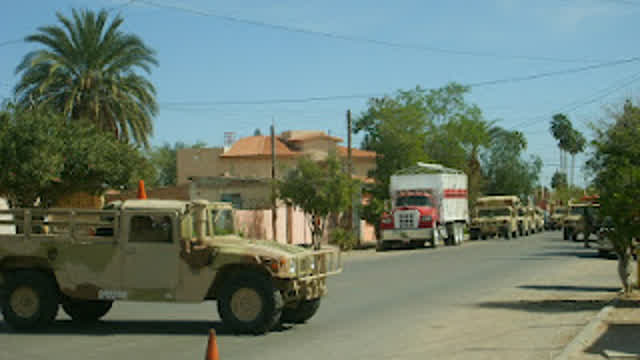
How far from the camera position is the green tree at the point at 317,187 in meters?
37.8

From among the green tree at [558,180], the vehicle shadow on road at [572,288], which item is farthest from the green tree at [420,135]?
the green tree at [558,180]

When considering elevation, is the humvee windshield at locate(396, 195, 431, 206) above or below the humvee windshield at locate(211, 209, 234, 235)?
above

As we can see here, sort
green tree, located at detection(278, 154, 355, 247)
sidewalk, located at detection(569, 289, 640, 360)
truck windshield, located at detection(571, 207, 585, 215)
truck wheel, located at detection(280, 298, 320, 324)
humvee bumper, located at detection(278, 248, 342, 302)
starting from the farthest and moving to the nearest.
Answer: truck windshield, located at detection(571, 207, 585, 215)
green tree, located at detection(278, 154, 355, 247)
truck wheel, located at detection(280, 298, 320, 324)
humvee bumper, located at detection(278, 248, 342, 302)
sidewalk, located at detection(569, 289, 640, 360)

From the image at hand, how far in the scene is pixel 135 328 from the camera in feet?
41.1

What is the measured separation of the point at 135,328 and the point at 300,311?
2595mm

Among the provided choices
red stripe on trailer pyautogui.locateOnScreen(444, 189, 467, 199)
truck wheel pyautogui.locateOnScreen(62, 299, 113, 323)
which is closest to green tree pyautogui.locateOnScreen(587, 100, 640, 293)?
truck wheel pyautogui.locateOnScreen(62, 299, 113, 323)

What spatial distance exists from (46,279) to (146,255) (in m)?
1.72

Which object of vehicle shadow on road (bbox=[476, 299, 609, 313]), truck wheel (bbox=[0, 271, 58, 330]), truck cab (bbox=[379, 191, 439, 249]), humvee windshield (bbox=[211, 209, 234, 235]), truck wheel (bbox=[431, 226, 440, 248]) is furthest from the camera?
truck wheel (bbox=[431, 226, 440, 248])

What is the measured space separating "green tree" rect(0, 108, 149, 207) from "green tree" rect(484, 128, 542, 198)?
2600 inches

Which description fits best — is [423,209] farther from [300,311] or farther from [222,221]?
[222,221]

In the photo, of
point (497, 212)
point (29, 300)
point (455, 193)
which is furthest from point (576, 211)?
point (29, 300)

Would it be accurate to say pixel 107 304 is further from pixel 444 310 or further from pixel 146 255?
pixel 444 310

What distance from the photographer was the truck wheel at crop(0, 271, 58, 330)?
12.2 m

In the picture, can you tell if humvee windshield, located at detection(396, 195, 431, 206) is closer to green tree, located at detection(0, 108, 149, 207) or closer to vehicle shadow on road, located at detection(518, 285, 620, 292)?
green tree, located at detection(0, 108, 149, 207)
